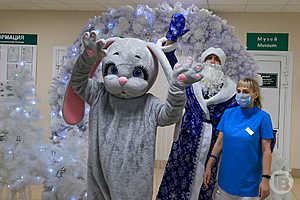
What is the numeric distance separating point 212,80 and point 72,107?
136cm

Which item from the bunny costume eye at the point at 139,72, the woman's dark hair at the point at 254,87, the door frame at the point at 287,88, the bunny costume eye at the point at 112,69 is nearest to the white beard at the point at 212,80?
the woman's dark hair at the point at 254,87

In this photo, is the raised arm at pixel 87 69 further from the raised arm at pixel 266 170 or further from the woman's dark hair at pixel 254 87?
the raised arm at pixel 266 170

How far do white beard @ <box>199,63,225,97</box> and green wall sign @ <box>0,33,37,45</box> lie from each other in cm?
475

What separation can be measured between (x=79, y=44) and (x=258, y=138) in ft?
6.24

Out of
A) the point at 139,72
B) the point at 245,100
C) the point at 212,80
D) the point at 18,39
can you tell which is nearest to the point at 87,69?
the point at 139,72

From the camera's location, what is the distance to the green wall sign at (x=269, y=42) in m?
6.18

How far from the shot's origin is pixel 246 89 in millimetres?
2467

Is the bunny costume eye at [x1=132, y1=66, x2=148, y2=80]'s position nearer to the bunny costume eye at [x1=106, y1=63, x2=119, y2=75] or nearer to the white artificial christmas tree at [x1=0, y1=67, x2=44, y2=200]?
the bunny costume eye at [x1=106, y1=63, x2=119, y2=75]

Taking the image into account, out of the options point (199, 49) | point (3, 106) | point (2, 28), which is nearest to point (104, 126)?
point (199, 49)

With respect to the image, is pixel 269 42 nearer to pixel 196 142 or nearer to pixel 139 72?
pixel 196 142

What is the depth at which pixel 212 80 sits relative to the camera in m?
3.09

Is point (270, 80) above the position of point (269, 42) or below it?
below

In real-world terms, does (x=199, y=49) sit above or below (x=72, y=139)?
above

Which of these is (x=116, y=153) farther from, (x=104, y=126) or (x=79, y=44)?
(x=79, y=44)
